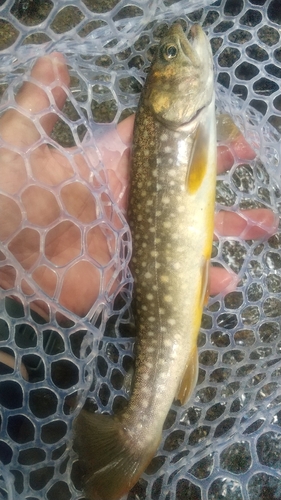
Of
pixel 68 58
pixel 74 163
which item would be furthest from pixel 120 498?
pixel 68 58

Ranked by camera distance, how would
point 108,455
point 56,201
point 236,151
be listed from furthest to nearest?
point 236,151 → point 56,201 → point 108,455

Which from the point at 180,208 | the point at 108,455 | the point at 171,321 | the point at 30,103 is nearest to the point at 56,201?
the point at 30,103

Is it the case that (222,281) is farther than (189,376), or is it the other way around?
(222,281)

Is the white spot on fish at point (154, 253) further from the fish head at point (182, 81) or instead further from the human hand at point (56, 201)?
the fish head at point (182, 81)

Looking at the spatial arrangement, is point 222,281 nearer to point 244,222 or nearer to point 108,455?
point 244,222

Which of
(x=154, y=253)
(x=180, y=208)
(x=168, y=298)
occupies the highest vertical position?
(x=180, y=208)

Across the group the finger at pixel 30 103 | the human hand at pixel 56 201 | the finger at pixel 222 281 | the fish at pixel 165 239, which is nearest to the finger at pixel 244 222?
the human hand at pixel 56 201
